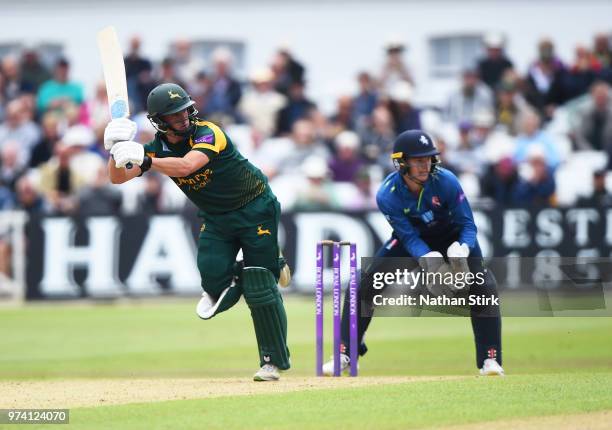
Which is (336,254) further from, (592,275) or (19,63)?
(19,63)

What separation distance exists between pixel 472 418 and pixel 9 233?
41.1 ft

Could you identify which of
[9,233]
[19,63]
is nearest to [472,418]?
[9,233]

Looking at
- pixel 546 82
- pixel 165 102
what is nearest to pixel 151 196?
pixel 546 82

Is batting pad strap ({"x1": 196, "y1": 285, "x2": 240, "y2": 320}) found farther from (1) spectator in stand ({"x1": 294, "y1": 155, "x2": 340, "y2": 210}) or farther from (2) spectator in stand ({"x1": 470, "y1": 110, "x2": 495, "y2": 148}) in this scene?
(2) spectator in stand ({"x1": 470, "y1": 110, "x2": 495, "y2": 148})

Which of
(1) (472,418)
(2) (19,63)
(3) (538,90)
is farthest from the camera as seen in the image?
(2) (19,63)

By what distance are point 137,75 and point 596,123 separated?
24.3 feet

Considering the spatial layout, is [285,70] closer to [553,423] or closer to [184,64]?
[184,64]

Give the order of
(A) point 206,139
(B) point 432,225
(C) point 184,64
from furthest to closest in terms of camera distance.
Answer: (C) point 184,64
(B) point 432,225
(A) point 206,139

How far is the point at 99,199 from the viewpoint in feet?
62.8

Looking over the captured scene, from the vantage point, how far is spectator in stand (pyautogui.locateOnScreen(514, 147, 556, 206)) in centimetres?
1852

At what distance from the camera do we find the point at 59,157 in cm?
1969

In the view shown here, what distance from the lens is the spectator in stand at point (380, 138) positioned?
772 inches

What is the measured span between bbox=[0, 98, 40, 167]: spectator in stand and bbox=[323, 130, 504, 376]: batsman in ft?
38.3

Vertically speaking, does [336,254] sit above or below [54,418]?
above
